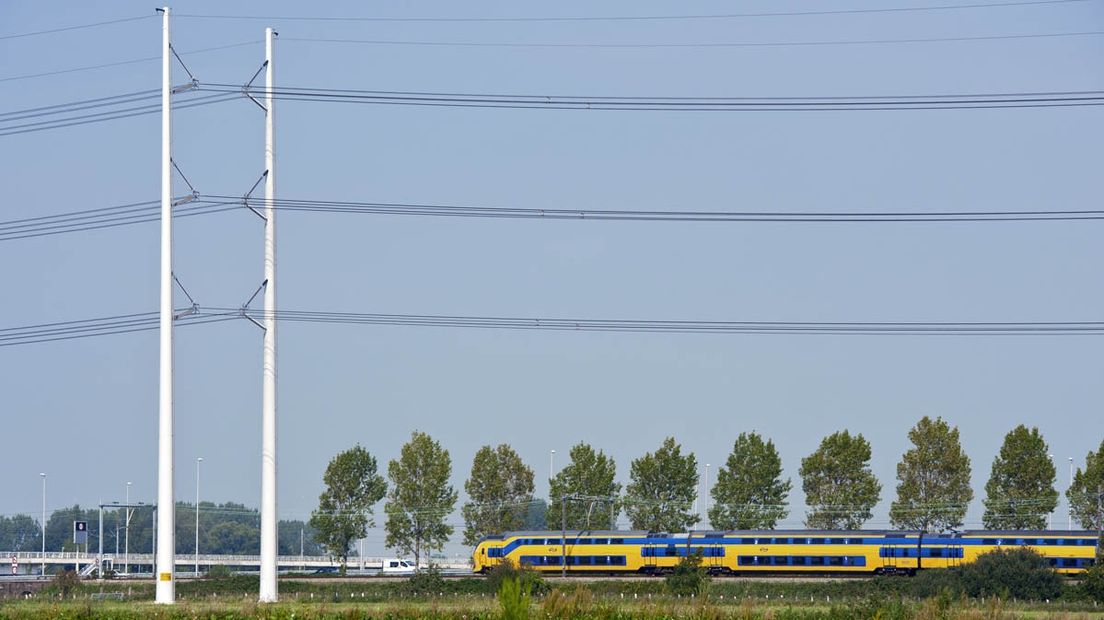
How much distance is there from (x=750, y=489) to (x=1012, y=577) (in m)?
47.4

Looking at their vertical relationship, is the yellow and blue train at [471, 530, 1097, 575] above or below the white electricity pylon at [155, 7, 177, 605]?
below

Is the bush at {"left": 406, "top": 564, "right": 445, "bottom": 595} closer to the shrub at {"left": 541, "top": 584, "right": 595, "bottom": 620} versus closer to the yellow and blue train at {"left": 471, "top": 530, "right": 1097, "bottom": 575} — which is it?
the yellow and blue train at {"left": 471, "top": 530, "right": 1097, "bottom": 575}

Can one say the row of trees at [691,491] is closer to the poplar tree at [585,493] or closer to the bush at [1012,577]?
the poplar tree at [585,493]

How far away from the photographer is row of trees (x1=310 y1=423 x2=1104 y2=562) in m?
102

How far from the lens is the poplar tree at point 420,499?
10769 cm

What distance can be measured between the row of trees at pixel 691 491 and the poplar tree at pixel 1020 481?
77 mm

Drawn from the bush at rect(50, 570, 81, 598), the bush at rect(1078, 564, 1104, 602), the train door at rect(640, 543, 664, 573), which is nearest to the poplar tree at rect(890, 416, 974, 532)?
the train door at rect(640, 543, 664, 573)

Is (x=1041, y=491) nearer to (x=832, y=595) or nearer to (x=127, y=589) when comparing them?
(x=832, y=595)

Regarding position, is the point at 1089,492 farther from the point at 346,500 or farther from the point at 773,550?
the point at 346,500

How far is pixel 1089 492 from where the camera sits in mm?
102625

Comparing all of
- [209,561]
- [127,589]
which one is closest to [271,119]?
[127,589]

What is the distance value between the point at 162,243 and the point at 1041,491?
79896 mm

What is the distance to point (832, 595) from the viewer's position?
201ft

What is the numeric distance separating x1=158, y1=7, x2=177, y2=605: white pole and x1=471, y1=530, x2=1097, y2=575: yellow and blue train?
147 feet
